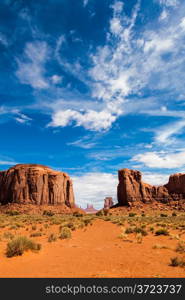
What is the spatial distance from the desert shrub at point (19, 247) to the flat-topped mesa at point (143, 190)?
6385 centimetres

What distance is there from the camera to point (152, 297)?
484cm

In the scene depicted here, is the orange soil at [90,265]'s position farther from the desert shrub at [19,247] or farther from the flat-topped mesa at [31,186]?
the flat-topped mesa at [31,186]

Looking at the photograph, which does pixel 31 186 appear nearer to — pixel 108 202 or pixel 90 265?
pixel 90 265

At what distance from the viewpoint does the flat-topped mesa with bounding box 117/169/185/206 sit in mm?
72250

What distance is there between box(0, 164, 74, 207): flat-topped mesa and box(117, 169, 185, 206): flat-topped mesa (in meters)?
25.7

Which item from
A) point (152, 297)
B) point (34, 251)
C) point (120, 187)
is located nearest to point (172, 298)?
point (152, 297)

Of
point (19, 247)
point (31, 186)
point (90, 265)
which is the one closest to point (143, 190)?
point (31, 186)

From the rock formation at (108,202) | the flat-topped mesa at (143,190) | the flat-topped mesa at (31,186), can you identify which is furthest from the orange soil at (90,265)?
the rock formation at (108,202)

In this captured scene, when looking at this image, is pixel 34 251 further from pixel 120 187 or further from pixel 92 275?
pixel 120 187

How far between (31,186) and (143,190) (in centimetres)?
4313

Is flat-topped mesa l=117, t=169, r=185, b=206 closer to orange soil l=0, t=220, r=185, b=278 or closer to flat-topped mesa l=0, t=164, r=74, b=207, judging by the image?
flat-topped mesa l=0, t=164, r=74, b=207

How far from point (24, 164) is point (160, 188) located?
57.3 meters

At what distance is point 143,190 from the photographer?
75.9m

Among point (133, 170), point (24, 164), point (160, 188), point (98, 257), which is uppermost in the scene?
point (24, 164)
